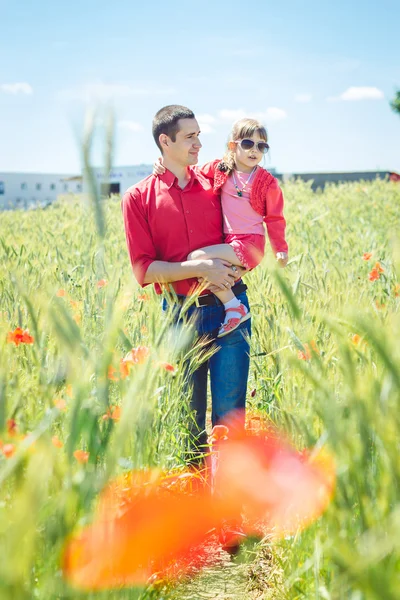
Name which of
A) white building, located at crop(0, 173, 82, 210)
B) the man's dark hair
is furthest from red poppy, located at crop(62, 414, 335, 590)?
white building, located at crop(0, 173, 82, 210)

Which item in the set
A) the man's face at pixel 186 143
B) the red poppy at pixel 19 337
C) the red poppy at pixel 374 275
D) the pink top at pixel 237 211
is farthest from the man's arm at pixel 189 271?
the red poppy at pixel 374 275

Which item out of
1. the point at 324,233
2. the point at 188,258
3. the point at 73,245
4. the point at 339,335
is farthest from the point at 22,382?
the point at 324,233

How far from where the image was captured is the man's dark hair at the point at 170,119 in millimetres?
2346

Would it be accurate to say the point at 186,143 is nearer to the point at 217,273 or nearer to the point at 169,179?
the point at 169,179

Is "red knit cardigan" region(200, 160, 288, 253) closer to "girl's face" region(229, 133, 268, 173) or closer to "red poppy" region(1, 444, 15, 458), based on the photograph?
"girl's face" region(229, 133, 268, 173)

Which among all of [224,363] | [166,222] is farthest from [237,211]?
[224,363]

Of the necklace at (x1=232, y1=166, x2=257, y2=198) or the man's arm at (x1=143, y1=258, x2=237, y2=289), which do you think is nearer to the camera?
the man's arm at (x1=143, y1=258, x2=237, y2=289)

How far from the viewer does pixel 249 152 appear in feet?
8.50

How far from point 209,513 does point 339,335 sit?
157 centimetres

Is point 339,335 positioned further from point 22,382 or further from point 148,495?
point 22,382

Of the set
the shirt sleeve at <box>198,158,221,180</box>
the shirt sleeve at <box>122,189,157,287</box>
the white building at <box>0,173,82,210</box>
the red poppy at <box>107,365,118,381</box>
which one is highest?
the white building at <box>0,173,82,210</box>

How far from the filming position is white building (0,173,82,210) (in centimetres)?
4703

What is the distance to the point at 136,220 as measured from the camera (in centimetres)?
236

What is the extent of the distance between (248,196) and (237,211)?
8cm
